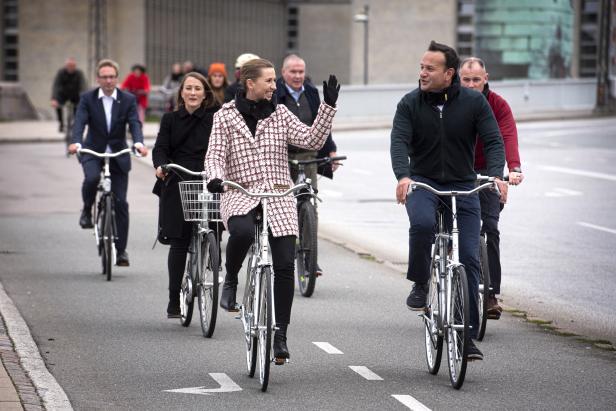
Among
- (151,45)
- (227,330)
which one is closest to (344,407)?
(227,330)

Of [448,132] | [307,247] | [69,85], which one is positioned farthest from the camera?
[69,85]

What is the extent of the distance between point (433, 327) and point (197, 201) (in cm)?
164

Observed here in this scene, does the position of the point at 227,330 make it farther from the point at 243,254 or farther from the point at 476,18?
the point at 476,18

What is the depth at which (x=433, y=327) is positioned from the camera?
791cm

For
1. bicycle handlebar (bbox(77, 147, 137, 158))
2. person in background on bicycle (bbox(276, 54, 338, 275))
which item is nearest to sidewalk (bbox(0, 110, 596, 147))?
bicycle handlebar (bbox(77, 147, 137, 158))

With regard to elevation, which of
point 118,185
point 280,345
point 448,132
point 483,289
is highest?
point 448,132

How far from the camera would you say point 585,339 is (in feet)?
30.8

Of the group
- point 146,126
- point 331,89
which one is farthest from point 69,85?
point 331,89

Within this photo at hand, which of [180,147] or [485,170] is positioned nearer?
[485,170]

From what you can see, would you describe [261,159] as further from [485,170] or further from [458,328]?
[485,170]

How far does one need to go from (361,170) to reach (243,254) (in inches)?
690

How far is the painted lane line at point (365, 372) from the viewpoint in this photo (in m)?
7.91

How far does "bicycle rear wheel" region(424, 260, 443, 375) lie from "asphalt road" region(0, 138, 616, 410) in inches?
4.0

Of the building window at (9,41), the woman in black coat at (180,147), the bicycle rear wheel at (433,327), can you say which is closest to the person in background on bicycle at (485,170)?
the bicycle rear wheel at (433,327)
